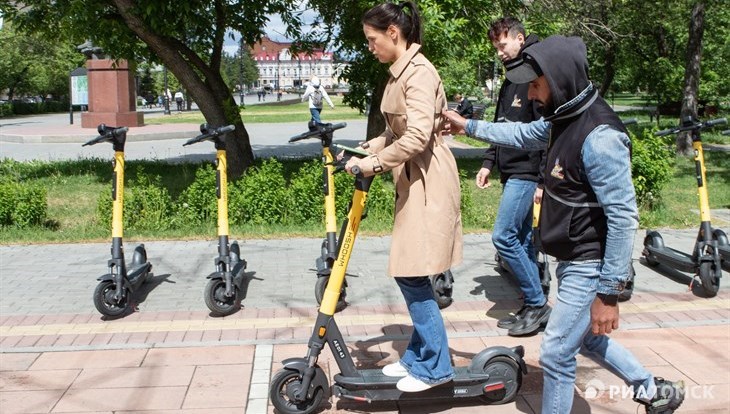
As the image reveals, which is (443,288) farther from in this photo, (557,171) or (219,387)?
(557,171)

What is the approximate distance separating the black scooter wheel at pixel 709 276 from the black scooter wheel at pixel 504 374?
2701 mm

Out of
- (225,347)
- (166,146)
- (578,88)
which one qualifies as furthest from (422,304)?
(166,146)

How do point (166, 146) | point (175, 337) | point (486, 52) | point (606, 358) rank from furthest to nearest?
point (166, 146)
point (486, 52)
point (175, 337)
point (606, 358)

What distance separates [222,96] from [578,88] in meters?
9.83

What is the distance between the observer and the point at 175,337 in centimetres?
540

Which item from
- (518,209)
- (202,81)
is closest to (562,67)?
(518,209)

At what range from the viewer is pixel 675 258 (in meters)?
6.70

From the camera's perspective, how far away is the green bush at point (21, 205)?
29.0 ft

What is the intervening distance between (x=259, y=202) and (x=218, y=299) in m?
3.30

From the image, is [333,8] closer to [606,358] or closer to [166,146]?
[166,146]

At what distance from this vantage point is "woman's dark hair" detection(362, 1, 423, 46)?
3.85 m

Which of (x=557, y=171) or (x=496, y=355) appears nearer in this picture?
(x=557, y=171)

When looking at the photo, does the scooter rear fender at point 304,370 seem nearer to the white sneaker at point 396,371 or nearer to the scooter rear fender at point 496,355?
the white sneaker at point 396,371

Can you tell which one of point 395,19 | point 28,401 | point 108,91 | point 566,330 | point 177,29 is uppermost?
point 177,29
